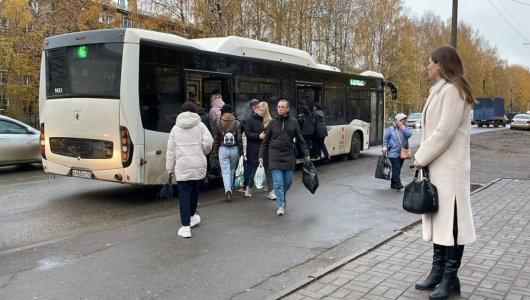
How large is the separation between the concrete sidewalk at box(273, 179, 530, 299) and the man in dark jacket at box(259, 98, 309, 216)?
6.82 feet

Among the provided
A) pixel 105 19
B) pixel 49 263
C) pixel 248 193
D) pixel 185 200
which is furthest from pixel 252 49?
pixel 105 19

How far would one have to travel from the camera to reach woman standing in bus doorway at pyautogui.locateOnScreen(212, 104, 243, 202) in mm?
8969

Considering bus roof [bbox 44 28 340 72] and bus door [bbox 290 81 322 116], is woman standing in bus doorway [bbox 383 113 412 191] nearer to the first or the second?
bus door [bbox 290 81 322 116]

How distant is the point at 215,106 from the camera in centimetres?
1023

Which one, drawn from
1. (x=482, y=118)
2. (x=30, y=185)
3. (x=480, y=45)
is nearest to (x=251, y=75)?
(x=30, y=185)

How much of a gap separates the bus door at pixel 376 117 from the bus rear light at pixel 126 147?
11.1 meters

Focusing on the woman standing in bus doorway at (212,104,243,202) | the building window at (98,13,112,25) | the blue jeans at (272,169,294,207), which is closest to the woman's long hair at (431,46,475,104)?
the blue jeans at (272,169,294,207)

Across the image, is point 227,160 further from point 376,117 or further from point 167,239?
point 376,117

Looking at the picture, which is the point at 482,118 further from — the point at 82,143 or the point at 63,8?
the point at 82,143

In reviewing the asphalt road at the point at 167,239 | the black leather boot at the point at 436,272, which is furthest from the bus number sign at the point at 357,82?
the black leather boot at the point at 436,272

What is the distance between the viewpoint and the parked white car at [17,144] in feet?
41.0

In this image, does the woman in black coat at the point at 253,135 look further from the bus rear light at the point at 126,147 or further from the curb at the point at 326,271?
the curb at the point at 326,271

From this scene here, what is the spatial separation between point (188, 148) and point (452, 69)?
371cm

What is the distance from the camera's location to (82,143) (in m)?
8.73
